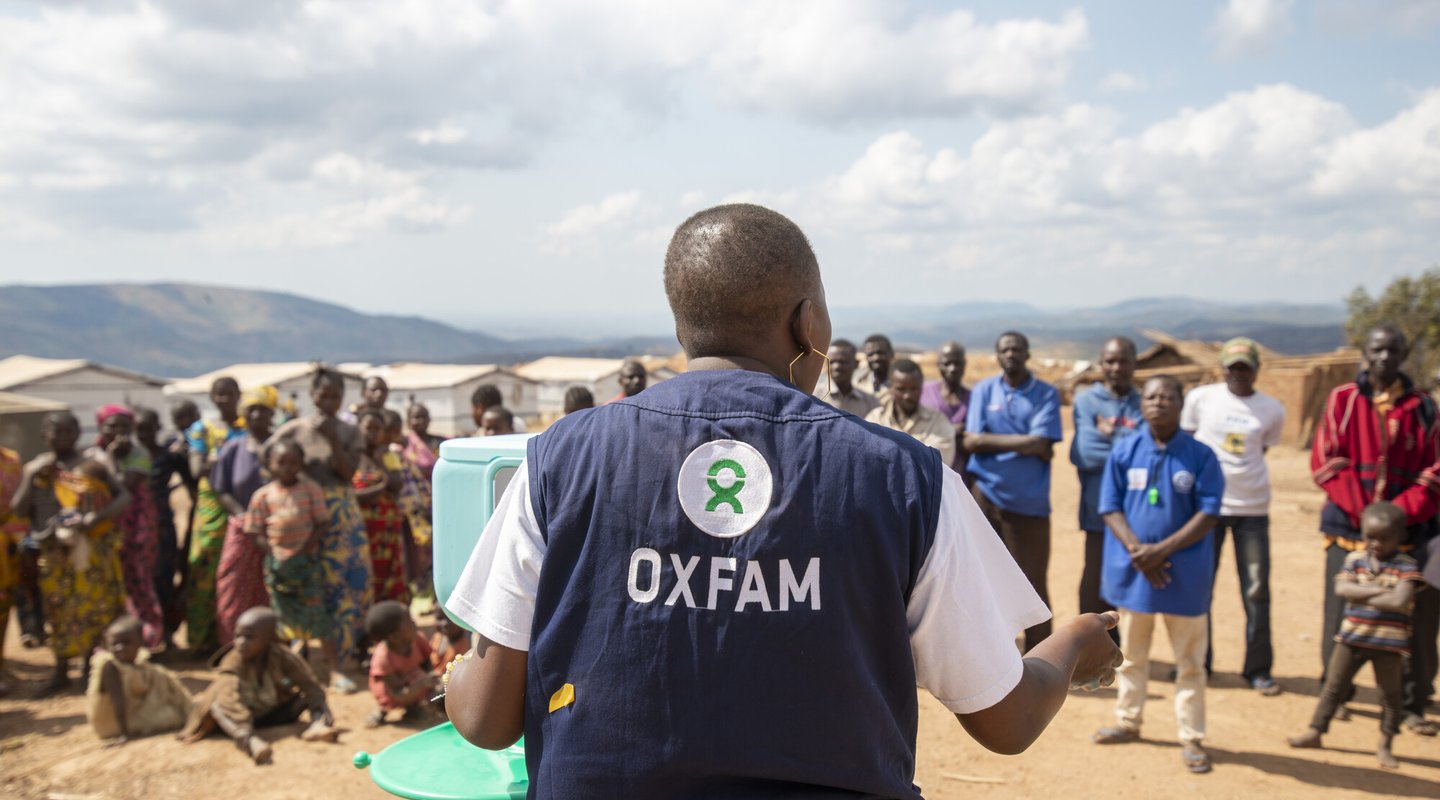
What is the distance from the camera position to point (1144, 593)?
460 cm

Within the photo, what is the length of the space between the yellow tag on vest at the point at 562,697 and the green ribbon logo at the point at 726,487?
0.33 m

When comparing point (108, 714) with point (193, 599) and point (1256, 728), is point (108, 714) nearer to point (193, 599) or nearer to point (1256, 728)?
point (193, 599)

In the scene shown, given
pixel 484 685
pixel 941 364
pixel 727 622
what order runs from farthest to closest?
pixel 941 364
pixel 484 685
pixel 727 622

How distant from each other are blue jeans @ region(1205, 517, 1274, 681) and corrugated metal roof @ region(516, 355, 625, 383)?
20354 millimetres

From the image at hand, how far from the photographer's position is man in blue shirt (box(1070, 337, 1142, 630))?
564 centimetres

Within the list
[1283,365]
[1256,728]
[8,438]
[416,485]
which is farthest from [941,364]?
[1283,365]

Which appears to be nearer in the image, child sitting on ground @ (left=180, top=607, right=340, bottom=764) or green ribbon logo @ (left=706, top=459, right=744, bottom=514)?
green ribbon logo @ (left=706, top=459, right=744, bottom=514)

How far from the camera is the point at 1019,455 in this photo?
5.64 meters

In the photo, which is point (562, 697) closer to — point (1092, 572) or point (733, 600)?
point (733, 600)

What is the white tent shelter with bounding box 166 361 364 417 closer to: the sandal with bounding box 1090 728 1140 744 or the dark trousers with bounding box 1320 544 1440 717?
the sandal with bounding box 1090 728 1140 744

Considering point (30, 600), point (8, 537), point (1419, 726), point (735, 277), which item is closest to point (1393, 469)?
point (1419, 726)

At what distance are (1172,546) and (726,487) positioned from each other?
12.5ft

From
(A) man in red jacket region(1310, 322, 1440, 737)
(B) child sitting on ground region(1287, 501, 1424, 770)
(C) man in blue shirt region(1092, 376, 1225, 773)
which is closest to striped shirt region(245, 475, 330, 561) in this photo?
(C) man in blue shirt region(1092, 376, 1225, 773)

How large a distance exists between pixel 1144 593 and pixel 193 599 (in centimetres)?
597
